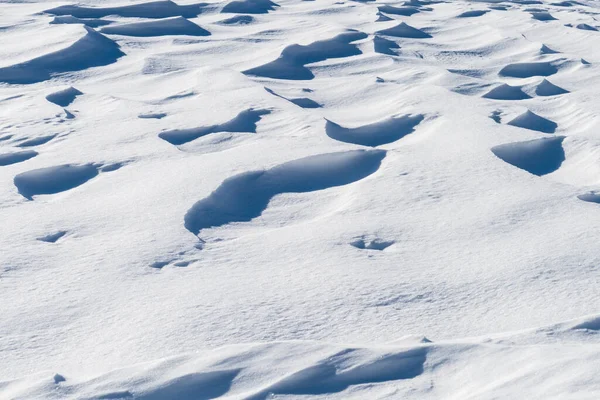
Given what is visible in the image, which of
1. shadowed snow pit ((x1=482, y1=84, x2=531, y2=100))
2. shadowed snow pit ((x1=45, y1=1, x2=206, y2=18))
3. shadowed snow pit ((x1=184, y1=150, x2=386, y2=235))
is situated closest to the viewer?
shadowed snow pit ((x1=184, y1=150, x2=386, y2=235))

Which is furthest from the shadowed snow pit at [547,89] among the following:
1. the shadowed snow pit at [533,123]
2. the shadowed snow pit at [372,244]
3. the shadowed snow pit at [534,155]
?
the shadowed snow pit at [372,244]

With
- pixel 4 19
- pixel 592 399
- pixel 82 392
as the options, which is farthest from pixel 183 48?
pixel 592 399

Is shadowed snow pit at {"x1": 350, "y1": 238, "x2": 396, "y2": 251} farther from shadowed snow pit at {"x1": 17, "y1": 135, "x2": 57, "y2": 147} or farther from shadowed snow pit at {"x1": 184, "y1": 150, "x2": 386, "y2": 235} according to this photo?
shadowed snow pit at {"x1": 17, "y1": 135, "x2": 57, "y2": 147}

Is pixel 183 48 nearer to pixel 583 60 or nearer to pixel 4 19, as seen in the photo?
pixel 4 19

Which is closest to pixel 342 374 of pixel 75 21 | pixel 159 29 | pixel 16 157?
pixel 16 157

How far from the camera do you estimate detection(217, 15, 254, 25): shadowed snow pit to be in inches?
167

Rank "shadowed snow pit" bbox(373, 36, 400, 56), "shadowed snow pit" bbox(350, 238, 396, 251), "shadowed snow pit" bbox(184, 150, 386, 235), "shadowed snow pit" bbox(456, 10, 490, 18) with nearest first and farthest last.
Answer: "shadowed snow pit" bbox(350, 238, 396, 251) < "shadowed snow pit" bbox(184, 150, 386, 235) < "shadowed snow pit" bbox(373, 36, 400, 56) < "shadowed snow pit" bbox(456, 10, 490, 18)

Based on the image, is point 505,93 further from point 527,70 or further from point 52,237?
point 52,237

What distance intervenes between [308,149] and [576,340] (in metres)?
1.17

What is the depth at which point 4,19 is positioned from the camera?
4.01 meters

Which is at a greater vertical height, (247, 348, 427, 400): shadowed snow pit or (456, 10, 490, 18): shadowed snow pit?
(456, 10, 490, 18): shadowed snow pit

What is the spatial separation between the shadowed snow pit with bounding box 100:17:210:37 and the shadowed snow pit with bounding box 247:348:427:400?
2778mm

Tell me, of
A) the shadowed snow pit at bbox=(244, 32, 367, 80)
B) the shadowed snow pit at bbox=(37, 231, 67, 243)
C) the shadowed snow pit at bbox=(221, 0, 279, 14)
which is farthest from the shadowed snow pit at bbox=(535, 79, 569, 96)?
the shadowed snow pit at bbox=(37, 231, 67, 243)

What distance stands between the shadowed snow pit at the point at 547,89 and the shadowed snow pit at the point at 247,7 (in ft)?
5.59
